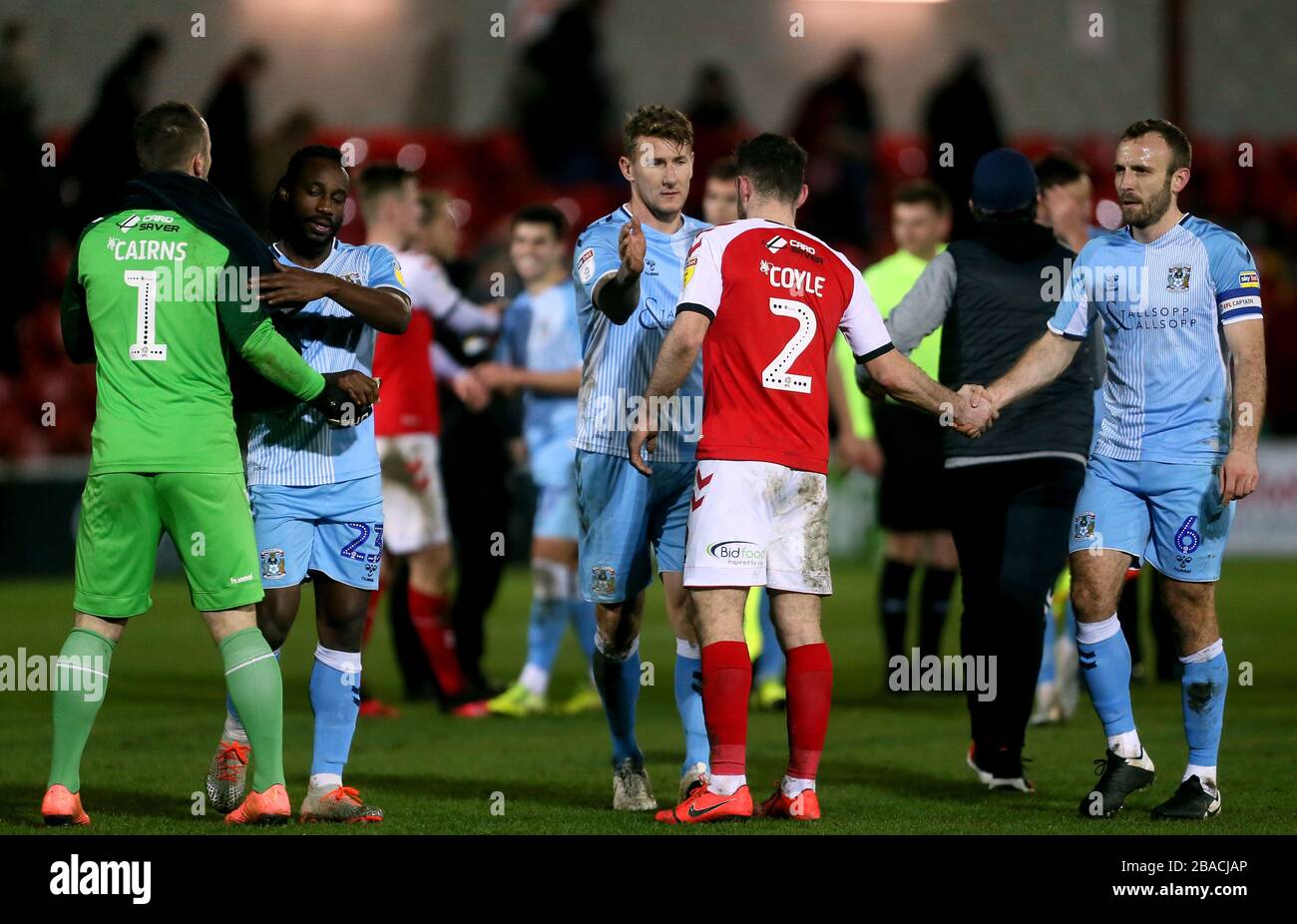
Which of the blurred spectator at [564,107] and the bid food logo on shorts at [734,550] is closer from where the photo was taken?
the bid food logo on shorts at [734,550]

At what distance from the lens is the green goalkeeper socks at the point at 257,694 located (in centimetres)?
545

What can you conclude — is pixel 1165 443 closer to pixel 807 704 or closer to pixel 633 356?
pixel 807 704

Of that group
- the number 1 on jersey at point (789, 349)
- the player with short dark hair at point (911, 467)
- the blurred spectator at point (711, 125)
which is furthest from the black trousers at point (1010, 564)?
the blurred spectator at point (711, 125)

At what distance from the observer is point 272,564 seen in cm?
582

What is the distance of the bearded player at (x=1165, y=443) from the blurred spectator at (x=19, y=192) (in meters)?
13.9

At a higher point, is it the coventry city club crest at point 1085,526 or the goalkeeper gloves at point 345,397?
the goalkeeper gloves at point 345,397

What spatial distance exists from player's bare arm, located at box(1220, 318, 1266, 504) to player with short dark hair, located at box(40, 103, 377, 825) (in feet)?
9.73

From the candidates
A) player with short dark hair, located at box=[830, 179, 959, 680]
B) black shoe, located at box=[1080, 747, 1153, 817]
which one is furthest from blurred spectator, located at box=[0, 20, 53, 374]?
black shoe, located at box=[1080, 747, 1153, 817]

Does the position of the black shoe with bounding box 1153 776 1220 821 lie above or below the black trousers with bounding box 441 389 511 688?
below

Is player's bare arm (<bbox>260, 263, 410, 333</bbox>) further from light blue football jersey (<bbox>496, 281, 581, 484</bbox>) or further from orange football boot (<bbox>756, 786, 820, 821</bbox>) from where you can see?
light blue football jersey (<bbox>496, 281, 581, 484</bbox>)

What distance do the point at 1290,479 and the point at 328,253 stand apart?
48.3 ft

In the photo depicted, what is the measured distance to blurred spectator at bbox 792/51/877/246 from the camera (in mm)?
19281

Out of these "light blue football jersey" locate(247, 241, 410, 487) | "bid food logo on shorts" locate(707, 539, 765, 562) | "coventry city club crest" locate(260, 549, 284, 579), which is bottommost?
"coventry city club crest" locate(260, 549, 284, 579)

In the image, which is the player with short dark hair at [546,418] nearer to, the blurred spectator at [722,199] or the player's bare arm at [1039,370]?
the blurred spectator at [722,199]
